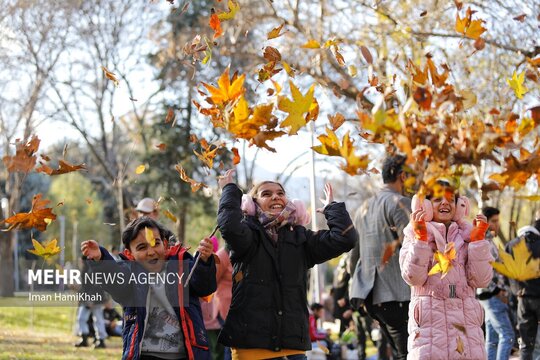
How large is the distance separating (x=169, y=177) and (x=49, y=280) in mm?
23786

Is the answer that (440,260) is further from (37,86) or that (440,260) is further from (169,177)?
(169,177)

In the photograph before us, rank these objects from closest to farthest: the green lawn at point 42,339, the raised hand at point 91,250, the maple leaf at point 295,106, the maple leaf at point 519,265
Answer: the maple leaf at point 519,265 → the maple leaf at point 295,106 → the raised hand at point 91,250 → the green lawn at point 42,339

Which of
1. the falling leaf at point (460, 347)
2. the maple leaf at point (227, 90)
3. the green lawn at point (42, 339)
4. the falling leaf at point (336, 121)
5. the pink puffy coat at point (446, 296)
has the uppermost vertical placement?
the maple leaf at point (227, 90)

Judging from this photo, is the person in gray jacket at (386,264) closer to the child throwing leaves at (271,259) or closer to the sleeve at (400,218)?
the sleeve at (400,218)

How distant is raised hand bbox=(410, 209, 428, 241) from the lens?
5609 mm

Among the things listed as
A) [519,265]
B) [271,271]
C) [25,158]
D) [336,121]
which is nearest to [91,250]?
[25,158]

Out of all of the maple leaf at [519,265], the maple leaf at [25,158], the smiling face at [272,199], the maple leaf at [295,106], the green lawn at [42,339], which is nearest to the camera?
the maple leaf at [519,265]

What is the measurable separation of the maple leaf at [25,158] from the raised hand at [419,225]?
2.53 m

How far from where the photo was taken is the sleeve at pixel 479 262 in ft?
18.7

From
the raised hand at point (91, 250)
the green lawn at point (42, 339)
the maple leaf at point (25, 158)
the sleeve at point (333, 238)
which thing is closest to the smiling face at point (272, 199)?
the sleeve at point (333, 238)

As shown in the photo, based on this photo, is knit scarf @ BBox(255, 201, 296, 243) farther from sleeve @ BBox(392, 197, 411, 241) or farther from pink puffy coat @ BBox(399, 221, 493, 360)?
sleeve @ BBox(392, 197, 411, 241)

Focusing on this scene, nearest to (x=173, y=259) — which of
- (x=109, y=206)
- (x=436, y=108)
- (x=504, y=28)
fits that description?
(x=436, y=108)

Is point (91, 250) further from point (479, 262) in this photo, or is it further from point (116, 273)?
point (479, 262)

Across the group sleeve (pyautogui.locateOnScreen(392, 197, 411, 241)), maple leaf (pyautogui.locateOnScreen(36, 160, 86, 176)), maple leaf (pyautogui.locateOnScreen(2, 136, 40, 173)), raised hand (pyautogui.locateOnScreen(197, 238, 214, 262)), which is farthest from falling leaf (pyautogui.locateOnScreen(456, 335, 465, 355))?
maple leaf (pyautogui.locateOnScreen(2, 136, 40, 173))
